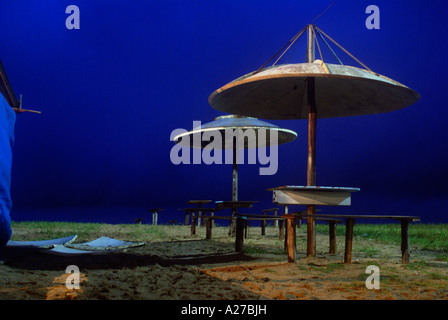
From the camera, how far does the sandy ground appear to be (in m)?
4.16

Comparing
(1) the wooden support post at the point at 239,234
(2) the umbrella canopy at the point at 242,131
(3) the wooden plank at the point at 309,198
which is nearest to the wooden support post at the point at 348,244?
(3) the wooden plank at the point at 309,198

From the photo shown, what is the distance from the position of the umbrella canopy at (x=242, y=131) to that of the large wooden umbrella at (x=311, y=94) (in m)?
2.61

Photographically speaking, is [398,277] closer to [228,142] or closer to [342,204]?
[342,204]

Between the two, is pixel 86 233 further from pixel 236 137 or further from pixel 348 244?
pixel 348 244

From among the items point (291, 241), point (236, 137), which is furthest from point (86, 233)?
point (291, 241)

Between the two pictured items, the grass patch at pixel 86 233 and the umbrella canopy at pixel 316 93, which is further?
the grass patch at pixel 86 233

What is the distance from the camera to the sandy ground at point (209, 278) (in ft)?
13.6

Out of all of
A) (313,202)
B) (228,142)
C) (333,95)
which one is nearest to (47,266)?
(313,202)

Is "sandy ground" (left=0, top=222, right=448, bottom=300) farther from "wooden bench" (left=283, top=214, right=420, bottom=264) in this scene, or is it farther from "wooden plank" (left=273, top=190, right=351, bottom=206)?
"wooden plank" (left=273, top=190, right=351, bottom=206)

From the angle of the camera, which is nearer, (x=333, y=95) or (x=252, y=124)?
(x=333, y=95)

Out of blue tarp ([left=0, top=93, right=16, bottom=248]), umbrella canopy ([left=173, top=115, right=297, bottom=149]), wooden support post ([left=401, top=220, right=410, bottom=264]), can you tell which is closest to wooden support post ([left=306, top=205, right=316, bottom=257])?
wooden support post ([left=401, top=220, right=410, bottom=264])

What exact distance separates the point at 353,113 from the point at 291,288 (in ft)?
14.2

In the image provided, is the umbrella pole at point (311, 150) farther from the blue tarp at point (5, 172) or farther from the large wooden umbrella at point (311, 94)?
the blue tarp at point (5, 172)

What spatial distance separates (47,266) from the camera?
20.1 feet
